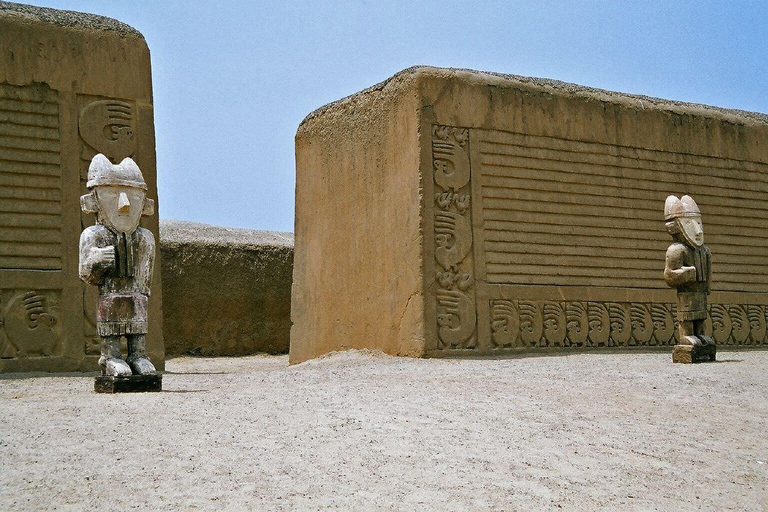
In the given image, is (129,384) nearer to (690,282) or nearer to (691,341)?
(691,341)

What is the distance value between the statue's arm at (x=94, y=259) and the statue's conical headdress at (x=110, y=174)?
1.34ft

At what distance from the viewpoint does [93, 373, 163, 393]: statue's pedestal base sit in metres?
7.27

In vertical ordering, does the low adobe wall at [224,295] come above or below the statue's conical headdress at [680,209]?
below

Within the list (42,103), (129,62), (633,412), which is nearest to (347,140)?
(129,62)

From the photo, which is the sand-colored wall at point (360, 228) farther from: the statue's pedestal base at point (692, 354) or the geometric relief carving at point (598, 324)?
the statue's pedestal base at point (692, 354)

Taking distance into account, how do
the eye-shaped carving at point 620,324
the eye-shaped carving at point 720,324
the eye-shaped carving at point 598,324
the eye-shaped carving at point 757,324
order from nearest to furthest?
the eye-shaped carving at point 598,324 → the eye-shaped carving at point 620,324 → the eye-shaped carving at point 720,324 → the eye-shaped carving at point 757,324

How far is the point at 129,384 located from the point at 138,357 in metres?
0.28

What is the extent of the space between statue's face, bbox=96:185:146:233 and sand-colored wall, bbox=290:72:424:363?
3845mm

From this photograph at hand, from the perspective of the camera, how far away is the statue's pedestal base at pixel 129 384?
727cm

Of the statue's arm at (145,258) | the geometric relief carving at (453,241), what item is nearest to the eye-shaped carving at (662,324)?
the geometric relief carving at (453,241)

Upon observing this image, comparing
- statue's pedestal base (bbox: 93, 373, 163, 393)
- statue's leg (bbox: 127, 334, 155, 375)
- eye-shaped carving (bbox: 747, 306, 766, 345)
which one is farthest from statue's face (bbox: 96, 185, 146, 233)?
eye-shaped carving (bbox: 747, 306, 766, 345)

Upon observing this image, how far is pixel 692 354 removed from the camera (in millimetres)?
9820

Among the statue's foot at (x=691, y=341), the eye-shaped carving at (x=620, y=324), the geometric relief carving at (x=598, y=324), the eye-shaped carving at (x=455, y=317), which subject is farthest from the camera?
the eye-shaped carving at (x=620, y=324)

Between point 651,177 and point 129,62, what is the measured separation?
674 centimetres
